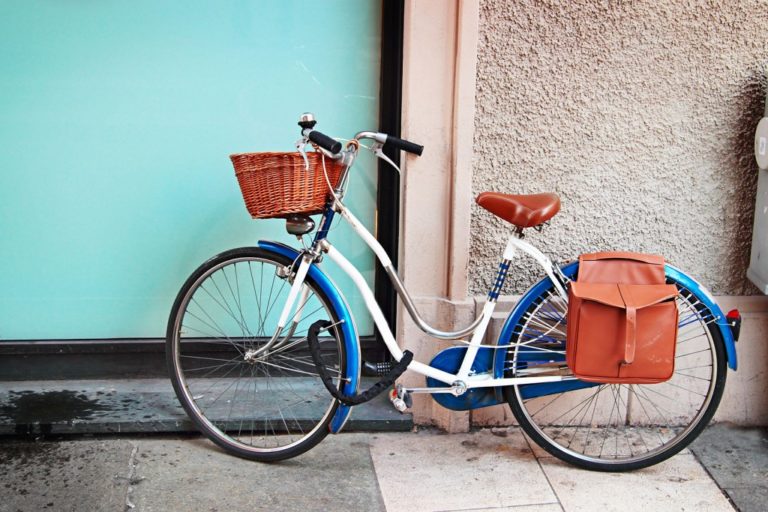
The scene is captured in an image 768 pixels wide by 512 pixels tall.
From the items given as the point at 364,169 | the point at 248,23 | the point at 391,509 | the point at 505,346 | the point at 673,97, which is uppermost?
the point at 248,23

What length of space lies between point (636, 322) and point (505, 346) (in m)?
0.59

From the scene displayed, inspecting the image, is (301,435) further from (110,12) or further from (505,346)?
(110,12)

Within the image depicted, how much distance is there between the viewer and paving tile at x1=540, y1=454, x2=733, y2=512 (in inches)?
140

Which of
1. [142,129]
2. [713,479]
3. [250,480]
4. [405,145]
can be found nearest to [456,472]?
[250,480]

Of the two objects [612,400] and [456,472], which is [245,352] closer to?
[456,472]

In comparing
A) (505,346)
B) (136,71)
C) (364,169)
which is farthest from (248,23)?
(505,346)

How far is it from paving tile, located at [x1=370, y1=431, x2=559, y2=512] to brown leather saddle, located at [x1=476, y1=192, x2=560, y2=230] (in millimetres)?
1076

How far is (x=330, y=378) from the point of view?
3.65 metres

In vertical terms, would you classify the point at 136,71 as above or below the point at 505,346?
above

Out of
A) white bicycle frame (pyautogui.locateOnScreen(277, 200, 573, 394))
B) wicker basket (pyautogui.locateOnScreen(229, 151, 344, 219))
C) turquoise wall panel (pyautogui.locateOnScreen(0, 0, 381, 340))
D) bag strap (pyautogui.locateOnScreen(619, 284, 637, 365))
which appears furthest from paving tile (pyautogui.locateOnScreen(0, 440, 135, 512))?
bag strap (pyautogui.locateOnScreen(619, 284, 637, 365))

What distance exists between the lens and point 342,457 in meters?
3.87

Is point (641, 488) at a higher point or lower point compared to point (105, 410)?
lower

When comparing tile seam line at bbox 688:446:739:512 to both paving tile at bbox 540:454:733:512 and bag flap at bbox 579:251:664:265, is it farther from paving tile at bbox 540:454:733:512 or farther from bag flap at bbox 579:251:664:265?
bag flap at bbox 579:251:664:265

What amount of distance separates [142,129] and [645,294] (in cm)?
245
